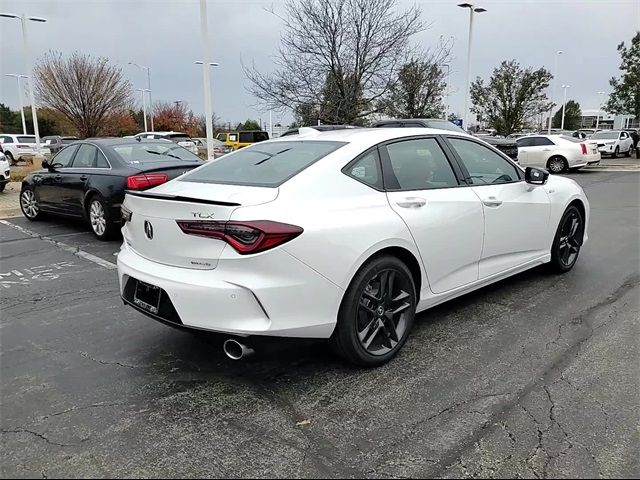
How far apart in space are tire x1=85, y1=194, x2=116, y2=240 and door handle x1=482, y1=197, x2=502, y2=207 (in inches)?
205

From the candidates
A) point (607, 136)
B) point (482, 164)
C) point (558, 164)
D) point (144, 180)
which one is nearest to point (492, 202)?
point (482, 164)

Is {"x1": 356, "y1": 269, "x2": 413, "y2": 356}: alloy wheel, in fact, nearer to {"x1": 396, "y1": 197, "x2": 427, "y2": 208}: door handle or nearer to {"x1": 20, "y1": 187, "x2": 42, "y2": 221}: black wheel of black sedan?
{"x1": 396, "y1": 197, "x2": 427, "y2": 208}: door handle

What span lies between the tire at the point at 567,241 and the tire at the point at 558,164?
50.6 ft

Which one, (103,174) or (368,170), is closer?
(368,170)

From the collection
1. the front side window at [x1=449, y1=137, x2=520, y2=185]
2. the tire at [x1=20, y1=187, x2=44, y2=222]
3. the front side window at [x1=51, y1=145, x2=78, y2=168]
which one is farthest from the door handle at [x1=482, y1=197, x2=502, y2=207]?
the tire at [x1=20, y1=187, x2=44, y2=222]

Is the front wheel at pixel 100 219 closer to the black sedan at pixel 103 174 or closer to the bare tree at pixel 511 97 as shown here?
the black sedan at pixel 103 174

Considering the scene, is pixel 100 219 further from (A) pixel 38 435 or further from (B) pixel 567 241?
(B) pixel 567 241

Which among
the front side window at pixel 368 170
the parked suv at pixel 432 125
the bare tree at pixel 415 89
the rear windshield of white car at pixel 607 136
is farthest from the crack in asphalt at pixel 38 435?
the rear windshield of white car at pixel 607 136

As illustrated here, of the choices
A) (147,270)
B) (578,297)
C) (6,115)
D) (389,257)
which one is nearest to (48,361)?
(147,270)

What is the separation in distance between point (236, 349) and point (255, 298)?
354 mm

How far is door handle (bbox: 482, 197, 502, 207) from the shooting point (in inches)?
165

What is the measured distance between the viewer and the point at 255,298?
2791mm

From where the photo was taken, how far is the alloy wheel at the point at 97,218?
741 centimetres

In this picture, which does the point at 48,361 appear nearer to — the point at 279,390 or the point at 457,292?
the point at 279,390
